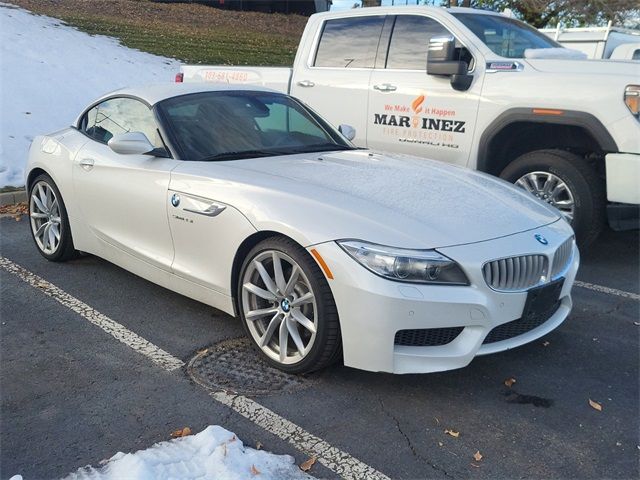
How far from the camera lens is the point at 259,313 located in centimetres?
362

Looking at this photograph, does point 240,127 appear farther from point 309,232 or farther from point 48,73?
point 48,73

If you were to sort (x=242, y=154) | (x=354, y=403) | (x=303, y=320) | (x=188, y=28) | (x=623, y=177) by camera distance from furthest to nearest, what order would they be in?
1. (x=188, y=28)
2. (x=623, y=177)
3. (x=242, y=154)
4. (x=303, y=320)
5. (x=354, y=403)

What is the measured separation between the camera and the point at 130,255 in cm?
447

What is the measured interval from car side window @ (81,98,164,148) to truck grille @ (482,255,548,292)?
236 cm

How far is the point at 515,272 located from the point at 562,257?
533 mm

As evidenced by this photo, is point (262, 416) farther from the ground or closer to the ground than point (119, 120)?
closer to the ground

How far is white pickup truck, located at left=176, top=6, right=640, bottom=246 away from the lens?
5196 mm

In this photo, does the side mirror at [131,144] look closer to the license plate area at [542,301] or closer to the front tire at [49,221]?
the front tire at [49,221]

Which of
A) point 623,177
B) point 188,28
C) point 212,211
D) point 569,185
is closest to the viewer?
point 212,211

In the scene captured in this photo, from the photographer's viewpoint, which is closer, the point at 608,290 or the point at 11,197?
the point at 608,290

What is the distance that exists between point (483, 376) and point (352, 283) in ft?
3.38

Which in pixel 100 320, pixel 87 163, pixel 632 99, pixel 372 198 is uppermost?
pixel 632 99

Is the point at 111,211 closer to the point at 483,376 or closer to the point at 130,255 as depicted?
the point at 130,255

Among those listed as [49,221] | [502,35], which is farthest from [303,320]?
[502,35]
